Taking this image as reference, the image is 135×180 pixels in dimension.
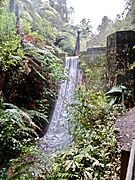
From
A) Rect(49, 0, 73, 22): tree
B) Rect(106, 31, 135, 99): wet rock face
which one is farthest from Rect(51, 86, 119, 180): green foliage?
Rect(49, 0, 73, 22): tree

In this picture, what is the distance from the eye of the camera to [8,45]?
4.29 metres

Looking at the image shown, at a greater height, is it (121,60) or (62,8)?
(62,8)

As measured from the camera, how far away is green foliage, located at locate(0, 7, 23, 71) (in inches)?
163

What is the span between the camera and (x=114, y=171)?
2785mm

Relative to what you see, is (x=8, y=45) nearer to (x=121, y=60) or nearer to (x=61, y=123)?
(x=61, y=123)

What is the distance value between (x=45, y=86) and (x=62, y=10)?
8662 mm

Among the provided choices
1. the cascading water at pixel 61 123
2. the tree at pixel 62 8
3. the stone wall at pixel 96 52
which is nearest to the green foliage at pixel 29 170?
the cascading water at pixel 61 123

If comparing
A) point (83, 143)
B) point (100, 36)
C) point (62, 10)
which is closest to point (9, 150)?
point (83, 143)

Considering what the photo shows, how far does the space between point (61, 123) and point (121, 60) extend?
182cm

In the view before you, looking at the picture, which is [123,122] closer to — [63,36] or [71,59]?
[71,59]

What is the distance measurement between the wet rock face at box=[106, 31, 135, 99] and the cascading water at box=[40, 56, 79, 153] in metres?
0.88

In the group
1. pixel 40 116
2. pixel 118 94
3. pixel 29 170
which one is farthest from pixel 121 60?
pixel 29 170

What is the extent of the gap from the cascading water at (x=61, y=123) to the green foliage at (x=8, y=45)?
1147mm

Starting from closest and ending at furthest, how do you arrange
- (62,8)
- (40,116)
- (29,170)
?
(29,170)
(40,116)
(62,8)
